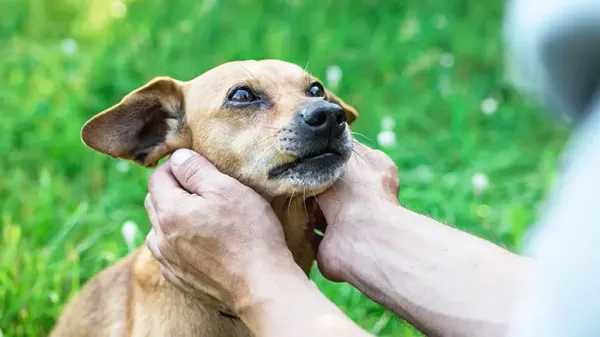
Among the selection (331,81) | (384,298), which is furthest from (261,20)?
(384,298)

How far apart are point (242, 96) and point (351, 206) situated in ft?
1.27

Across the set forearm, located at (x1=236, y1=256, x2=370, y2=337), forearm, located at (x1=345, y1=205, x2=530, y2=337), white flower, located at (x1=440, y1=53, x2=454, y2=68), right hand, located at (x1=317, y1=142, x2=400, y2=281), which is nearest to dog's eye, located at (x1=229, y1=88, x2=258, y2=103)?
right hand, located at (x1=317, y1=142, x2=400, y2=281)

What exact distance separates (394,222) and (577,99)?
1.35 metres

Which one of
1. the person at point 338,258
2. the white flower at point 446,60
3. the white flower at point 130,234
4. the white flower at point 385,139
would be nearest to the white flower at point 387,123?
the white flower at point 385,139

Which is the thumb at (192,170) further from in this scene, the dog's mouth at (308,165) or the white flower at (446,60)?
the white flower at (446,60)

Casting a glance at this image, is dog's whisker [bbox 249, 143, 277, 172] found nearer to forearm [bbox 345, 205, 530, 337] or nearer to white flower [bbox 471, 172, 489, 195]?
forearm [bbox 345, 205, 530, 337]

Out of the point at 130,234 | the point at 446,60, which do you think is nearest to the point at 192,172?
the point at 130,234

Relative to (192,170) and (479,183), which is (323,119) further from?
(479,183)

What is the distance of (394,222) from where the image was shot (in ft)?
6.57

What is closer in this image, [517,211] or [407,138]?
[517,211]

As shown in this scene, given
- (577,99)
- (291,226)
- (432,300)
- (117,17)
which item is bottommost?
(117,17)

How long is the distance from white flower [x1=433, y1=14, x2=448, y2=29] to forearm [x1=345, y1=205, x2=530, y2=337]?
3.51m

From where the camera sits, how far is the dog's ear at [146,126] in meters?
2.21

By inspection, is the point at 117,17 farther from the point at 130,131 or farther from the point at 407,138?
the point at 130,131
